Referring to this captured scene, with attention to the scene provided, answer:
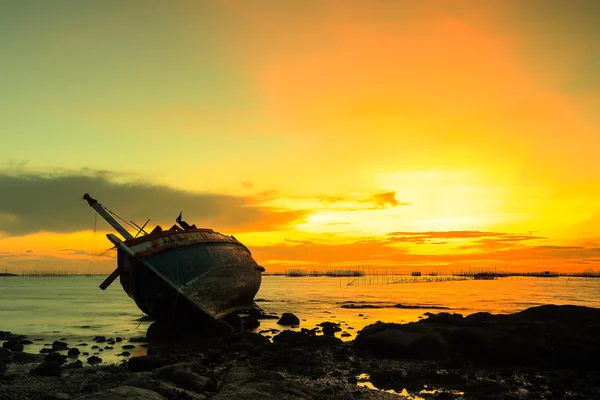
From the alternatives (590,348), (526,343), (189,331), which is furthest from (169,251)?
(590,348)

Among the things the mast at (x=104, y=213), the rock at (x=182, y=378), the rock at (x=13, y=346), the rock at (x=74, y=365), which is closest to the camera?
the rock at (x=182, y=378)

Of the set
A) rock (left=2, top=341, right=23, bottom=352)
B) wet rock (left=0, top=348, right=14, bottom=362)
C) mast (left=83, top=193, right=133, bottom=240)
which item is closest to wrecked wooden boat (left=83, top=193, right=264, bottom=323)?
mast (left=83, top=193, right=133, bottom=240)

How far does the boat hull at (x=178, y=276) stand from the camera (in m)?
25.4

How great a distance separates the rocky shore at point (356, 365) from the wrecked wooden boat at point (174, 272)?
2.02 meters

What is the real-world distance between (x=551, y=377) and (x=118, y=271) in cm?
2100

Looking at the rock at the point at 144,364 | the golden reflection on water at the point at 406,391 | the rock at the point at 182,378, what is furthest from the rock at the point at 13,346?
the golden reflection on water at the point at 406,391

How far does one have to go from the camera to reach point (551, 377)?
16.0 m

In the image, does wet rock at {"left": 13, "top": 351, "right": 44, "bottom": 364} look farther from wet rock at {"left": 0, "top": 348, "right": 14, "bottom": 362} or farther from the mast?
the mast

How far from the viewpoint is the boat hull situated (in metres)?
25.4

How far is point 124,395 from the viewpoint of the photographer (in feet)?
33.1

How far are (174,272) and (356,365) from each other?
40.9ft

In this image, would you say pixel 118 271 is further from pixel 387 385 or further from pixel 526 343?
pixel 526 343

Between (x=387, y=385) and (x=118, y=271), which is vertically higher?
(x=118, y=271)

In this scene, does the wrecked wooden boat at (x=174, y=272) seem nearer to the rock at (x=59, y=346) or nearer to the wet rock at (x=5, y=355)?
the rock at (x=59, y=346)
